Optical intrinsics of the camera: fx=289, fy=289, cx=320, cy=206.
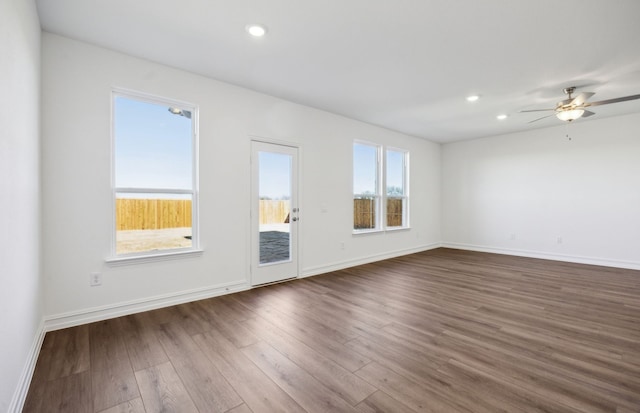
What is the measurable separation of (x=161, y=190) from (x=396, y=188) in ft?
16.0

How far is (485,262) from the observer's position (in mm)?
5789

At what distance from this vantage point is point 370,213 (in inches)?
236

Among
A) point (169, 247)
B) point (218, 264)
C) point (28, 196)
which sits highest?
point (28, 196)

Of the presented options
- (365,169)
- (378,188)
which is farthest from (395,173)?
(365,169)

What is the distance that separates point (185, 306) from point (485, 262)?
5.46 metres

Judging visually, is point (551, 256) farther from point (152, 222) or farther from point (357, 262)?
point (152, 222)

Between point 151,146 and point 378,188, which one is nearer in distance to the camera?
point 151,146

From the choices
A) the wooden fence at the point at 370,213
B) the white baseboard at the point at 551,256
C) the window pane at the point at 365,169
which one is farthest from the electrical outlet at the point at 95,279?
the white baseboard at the point at 551,256

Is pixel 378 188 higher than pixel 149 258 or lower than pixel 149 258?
higher

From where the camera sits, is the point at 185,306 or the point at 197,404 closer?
the point at 197,404

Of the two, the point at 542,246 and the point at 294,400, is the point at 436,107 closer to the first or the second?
the point at 542,246

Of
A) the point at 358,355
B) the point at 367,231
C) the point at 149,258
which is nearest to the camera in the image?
the point at 358,355

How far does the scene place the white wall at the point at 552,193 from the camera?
528 cm

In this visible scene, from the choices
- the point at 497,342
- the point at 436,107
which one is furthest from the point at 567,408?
the point at 436,107
